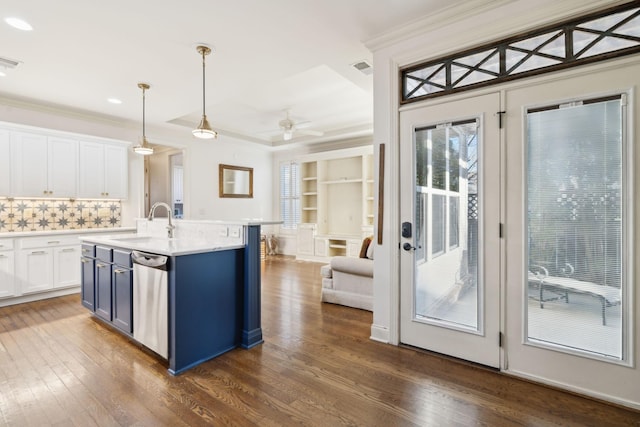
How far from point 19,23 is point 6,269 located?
306 cm

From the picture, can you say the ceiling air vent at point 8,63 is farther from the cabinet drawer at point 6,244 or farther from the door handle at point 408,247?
the door handle at point 408,247

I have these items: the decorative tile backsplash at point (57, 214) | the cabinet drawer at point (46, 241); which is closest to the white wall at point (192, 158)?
the decorative tile backsplash at point (57, 214)

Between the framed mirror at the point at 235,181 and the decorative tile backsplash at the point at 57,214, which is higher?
the framed mirror at the point at 235,181

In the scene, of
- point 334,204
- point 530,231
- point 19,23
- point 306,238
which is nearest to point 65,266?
point 19,23

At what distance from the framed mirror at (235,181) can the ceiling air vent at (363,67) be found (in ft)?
14.9

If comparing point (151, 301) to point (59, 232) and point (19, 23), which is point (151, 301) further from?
point (59, 232)

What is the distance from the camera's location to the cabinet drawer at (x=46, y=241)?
4184 millimetres

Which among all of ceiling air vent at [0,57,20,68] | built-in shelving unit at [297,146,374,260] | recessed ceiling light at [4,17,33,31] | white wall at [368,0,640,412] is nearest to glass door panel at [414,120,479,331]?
white wall at [368,0,640,412]

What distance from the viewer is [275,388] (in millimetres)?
2209

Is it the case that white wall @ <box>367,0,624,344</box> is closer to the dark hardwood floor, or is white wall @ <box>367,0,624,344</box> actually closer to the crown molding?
the crown molding

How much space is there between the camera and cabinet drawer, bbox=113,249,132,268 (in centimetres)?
285

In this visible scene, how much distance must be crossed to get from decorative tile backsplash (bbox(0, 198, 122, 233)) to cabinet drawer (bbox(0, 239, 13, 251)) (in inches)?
22.2

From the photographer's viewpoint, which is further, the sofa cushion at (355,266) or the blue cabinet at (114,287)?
the sofa cushion at (355,266)

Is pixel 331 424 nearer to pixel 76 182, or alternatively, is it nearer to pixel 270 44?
pixel 270 44
